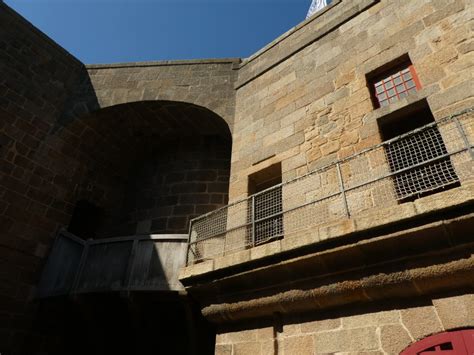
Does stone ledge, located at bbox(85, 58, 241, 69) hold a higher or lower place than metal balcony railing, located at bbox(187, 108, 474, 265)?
higher

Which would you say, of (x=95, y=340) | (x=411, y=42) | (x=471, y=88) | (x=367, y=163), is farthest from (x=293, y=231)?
(x=95, y=340)

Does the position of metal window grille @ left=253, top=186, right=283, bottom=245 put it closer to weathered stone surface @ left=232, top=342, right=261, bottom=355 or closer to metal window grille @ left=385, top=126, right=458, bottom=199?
weathered stone surface @ left=232, top=342, right=261, bottom=355

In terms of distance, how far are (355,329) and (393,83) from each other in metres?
3.73

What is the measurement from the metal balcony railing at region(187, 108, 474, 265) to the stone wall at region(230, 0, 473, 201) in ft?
1.16

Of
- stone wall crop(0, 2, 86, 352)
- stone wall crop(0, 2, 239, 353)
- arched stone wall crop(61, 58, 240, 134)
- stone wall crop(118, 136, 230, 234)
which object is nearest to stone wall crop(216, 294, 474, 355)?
stone wall crop(118, 136, 230, 234)

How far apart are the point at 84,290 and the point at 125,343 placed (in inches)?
50.1

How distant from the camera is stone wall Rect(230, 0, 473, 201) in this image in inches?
194

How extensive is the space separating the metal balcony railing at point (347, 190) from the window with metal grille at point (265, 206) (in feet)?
0.05

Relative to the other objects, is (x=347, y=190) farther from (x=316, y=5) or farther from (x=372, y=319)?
(x=316, y=5)

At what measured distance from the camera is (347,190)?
3844 mm

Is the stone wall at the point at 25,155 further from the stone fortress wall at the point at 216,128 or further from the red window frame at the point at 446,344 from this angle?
the red window frame at the point at 446,344

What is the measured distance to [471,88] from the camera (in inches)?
174

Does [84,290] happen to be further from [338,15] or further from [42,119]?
[338,15]

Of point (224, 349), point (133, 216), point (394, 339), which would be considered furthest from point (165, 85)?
point (394, 339)
